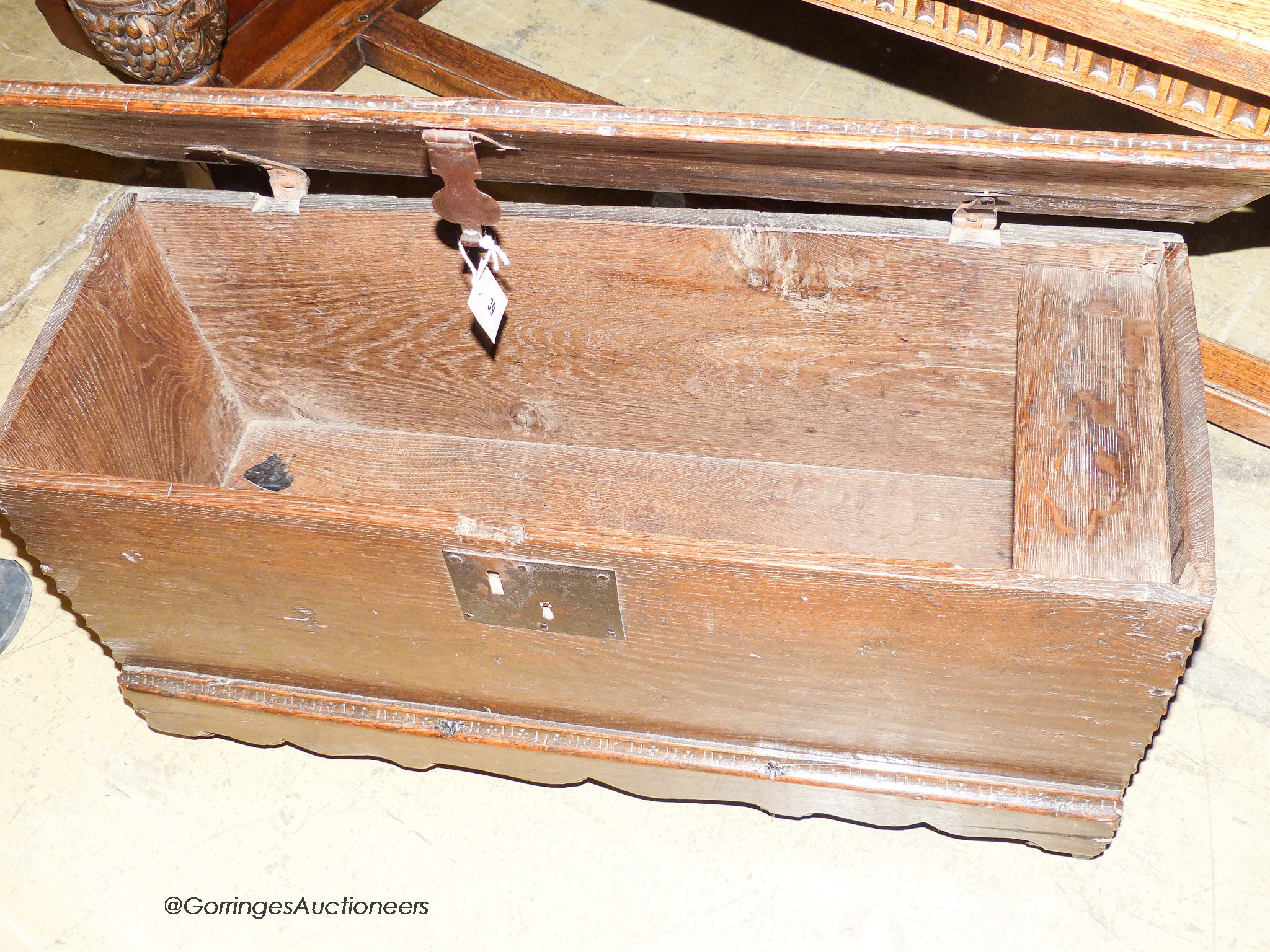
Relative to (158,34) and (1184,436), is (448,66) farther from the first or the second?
(1184,436)

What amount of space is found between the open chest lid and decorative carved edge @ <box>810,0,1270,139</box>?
0.15m

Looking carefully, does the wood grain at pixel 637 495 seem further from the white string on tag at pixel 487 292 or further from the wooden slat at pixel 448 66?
the wooden slat at pixel 448 66

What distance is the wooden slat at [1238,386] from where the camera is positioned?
226cm

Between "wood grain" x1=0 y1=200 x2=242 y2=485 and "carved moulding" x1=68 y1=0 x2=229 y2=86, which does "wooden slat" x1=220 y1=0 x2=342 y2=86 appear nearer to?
"carved moulding" x1=68 y1=0 x2=229 y2=86

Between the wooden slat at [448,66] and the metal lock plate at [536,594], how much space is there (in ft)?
4.49

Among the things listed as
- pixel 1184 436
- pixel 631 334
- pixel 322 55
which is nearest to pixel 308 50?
pixel 322 55

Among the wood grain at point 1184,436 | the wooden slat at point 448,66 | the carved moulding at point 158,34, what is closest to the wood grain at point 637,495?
the wood grain at point 1184,436

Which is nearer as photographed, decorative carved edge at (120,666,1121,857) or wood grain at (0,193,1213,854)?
wood grain at (0,193,1213,854)

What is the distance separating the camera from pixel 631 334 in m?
2.10

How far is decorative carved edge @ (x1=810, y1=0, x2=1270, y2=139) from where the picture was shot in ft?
5.46

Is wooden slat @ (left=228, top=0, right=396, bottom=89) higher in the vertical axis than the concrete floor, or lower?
higher

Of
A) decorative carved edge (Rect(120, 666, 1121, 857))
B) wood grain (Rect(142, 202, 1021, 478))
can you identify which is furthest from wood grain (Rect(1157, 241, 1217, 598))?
decorative carved edge (Rect(120, 666, 1121, 857))

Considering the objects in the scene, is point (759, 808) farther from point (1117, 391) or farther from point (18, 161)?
point (18, 161)

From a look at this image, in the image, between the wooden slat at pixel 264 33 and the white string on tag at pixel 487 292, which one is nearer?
the white string on tag at pixel 487 292
